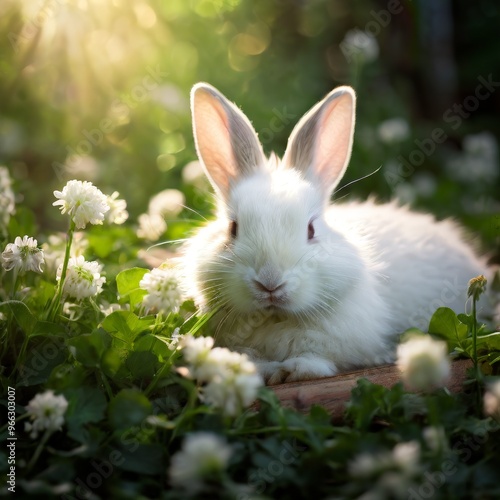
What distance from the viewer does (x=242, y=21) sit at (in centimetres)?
654

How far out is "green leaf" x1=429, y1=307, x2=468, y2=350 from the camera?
2787mm

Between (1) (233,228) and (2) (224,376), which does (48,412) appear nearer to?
(2) (224,376)

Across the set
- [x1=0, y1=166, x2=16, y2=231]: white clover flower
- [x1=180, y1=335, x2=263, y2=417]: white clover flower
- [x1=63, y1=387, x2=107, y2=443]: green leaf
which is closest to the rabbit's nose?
[x1=180, y1=335, x2=263, y2=417]: white clover flower

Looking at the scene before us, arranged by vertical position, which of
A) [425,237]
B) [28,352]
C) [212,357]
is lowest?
[212,357]

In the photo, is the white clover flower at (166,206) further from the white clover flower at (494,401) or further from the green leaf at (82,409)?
the white clover flower at (494,401)

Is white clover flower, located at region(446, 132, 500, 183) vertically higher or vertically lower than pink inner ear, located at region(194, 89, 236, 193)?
higher

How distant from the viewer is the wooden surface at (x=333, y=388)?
2.58 m

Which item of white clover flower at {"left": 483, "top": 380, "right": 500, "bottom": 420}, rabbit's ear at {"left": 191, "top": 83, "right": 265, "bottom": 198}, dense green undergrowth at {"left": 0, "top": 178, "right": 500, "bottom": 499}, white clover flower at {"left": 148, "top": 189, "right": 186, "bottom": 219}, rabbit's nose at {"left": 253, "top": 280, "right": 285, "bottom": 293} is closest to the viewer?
dense green undergrowth at {"left": 0, "top": 178, "right": 500, "bottom": 499}

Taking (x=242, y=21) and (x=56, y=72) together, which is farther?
(x=242, y=21)

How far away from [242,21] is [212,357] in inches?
199

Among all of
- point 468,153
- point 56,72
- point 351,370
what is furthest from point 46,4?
point 468,153

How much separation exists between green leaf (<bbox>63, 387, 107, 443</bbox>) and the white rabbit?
750 millimetres

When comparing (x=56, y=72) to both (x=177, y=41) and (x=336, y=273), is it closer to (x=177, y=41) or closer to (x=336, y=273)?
(x=177, y=41)

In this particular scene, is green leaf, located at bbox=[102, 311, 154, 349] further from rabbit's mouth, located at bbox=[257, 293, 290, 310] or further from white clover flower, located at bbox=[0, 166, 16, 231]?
white clover flower, located at bbox=[0, 166, 16, 231]
